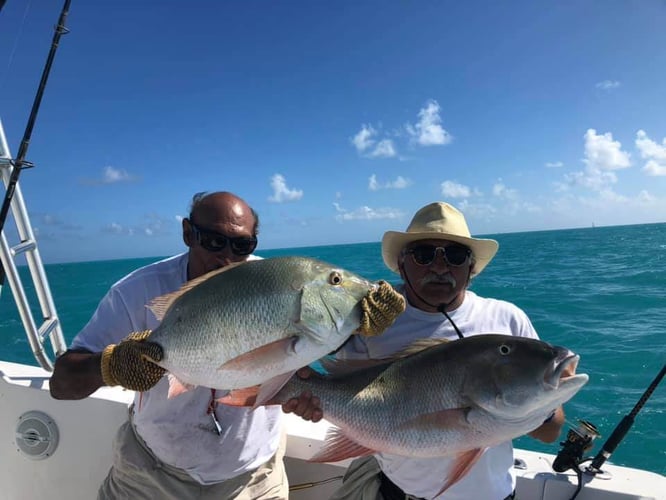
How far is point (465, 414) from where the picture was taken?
1.71m

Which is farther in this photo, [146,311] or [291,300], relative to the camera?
[146,311]

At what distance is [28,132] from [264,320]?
114 inches

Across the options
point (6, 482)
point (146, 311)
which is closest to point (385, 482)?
point (146, 311)

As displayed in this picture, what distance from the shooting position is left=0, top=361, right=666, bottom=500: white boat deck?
9.85 feet

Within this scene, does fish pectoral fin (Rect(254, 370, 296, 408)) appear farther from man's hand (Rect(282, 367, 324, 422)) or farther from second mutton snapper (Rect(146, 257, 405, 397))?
man's hand (Rect(282, 367, 324, 422))

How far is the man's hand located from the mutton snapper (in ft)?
0.08

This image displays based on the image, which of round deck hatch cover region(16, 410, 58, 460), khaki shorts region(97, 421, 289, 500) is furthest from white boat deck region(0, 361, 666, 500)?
khaki shorts region(97, 421, 289, 500)

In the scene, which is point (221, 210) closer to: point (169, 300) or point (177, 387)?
point (169, 300)

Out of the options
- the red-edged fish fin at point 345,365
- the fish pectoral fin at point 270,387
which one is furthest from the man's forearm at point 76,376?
the red-edged fish fin at point 345,365

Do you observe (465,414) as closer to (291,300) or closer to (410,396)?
(410,396)

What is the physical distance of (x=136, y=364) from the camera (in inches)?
65.0

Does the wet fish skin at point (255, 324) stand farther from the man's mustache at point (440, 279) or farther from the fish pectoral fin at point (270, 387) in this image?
the man's mustache at point (440, 279)

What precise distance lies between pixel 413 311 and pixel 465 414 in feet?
2.32

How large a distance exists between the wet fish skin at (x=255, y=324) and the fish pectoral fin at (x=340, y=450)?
1.95 ft
